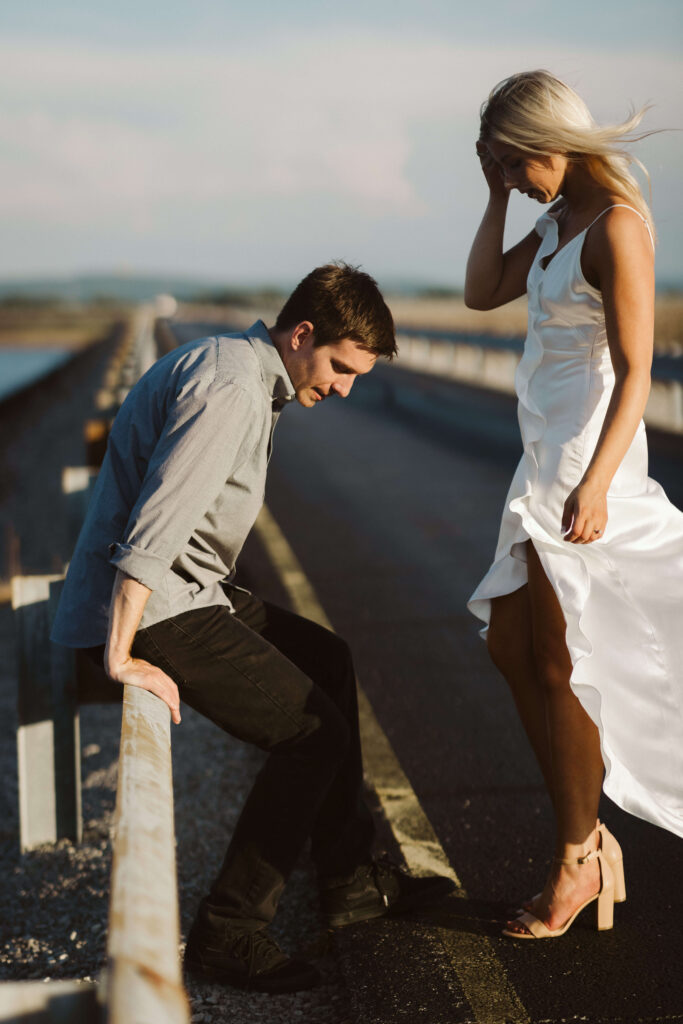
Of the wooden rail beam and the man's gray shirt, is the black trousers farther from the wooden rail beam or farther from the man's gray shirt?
the wooden rail beam

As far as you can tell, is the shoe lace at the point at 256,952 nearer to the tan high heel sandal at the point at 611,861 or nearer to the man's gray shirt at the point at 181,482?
the tan high heel sandal at the point at 611,861

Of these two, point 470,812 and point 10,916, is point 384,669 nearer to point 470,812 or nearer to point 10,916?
point 470,812

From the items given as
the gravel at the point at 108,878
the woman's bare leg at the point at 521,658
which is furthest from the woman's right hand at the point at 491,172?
the gravel at the point at 108,878

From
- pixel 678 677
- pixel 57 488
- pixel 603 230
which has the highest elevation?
pixel 603 230

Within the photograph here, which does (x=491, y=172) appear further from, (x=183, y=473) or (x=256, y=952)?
(x=256, y=952)

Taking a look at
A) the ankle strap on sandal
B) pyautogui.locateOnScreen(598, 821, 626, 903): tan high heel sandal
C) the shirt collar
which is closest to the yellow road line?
the ankle strap on sandal

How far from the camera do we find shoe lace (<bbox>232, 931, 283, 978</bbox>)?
2.78 meters

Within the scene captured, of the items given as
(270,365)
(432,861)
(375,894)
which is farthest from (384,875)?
(270,365)

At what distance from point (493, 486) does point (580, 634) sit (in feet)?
27.2

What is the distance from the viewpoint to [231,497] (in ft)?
9.41

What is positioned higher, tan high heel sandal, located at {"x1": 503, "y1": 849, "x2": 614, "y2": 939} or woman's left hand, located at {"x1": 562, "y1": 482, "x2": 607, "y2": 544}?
woman's left hand, located at {"x1": 562, "y1": 482, "x2": 607, "y2": 544}

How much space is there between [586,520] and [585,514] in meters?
0.02

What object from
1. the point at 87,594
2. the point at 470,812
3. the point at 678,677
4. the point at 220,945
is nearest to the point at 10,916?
the point at 220,945

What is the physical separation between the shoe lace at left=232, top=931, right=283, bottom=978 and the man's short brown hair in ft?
5.18
